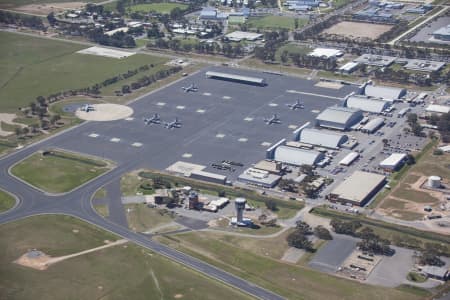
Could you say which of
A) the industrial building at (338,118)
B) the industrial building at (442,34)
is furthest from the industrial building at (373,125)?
the industrial building at (442,34)

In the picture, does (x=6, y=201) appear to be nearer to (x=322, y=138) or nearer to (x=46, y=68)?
(x=322, y=138)

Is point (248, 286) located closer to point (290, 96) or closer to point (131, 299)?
point (131, 299)

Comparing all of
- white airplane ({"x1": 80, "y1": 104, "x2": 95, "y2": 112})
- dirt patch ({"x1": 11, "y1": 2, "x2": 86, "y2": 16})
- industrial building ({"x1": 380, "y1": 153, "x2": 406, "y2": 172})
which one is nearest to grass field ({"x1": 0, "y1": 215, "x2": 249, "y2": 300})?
industrial building ({"x1": 380, "y1": 153, "x2": 406, "y2": 172})

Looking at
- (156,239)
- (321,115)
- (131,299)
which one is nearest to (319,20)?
(321,115)

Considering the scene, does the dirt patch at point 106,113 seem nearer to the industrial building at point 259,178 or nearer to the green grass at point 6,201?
the green grass at point 6,201

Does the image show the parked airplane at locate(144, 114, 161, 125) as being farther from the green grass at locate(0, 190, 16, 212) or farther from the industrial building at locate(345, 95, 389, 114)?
the industrial building at locate(345, 95, 389, 114)
